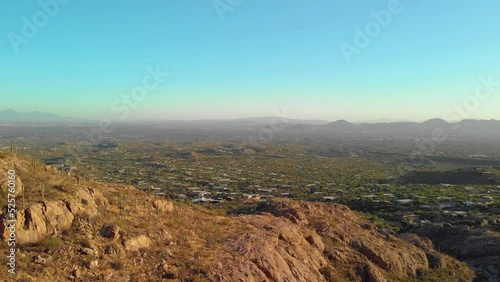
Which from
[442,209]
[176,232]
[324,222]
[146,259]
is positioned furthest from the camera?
[442,209]

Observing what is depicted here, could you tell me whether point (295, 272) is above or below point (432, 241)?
above

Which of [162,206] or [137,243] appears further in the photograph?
[162,206]

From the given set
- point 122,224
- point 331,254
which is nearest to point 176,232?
point 122,224

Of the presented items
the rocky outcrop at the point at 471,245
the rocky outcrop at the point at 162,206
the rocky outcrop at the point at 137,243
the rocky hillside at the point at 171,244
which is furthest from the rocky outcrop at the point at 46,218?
the rocky outcrop at the point at 471,245

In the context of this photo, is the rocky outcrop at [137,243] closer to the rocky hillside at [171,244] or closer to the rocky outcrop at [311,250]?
the rocky hillside at [171,244]

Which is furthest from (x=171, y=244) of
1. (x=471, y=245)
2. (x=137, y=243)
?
(x=471, y=245)

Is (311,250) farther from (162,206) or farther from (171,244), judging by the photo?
(162,206)

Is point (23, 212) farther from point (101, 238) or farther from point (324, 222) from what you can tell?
point (324, 222)

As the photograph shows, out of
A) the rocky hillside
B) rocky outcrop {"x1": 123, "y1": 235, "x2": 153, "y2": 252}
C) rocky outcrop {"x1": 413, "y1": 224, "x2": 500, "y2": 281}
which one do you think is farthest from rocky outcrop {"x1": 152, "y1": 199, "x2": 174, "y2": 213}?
rocky outcrop {"x1": 413, "y1": 224, "x2": 500, "y2": 281}
